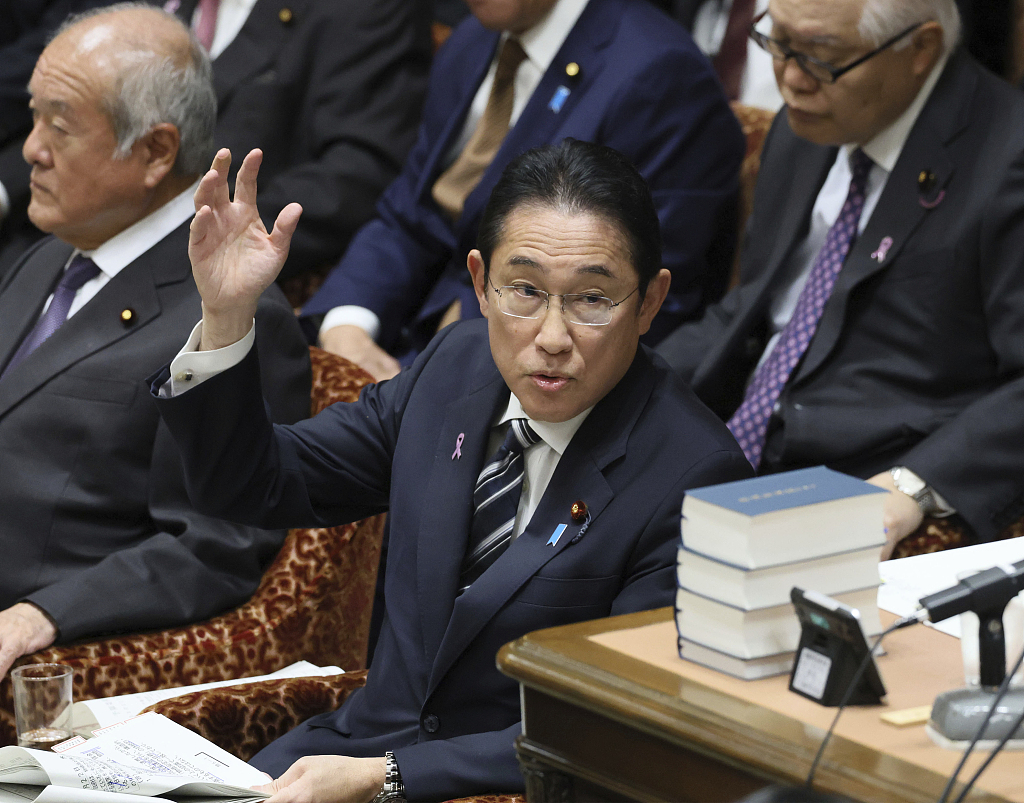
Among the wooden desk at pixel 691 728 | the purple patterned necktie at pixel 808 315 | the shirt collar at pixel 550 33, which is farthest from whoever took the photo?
the shirt collar at pixel 550 33

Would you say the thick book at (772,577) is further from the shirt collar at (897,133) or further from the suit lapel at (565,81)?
the suit lapel at (565,81)

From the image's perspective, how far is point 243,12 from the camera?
13.0 feet

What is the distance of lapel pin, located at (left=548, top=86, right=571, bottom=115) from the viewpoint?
10.8 ft

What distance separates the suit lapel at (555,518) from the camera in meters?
1.86

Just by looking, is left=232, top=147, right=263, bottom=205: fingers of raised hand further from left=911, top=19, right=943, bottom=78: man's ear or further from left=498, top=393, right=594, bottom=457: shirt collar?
left=911, top=19, right=943, bottom=78: man's ear

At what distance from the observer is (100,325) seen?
2635 millimetres

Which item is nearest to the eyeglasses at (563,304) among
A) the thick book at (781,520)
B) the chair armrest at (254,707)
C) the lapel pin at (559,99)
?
the thick book at (781,520)

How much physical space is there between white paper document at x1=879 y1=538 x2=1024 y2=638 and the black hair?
513mm

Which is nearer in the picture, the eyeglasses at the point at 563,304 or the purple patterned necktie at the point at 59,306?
the eyeglasses at the point at 563,304

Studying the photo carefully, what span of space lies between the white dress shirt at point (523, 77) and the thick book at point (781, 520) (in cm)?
213

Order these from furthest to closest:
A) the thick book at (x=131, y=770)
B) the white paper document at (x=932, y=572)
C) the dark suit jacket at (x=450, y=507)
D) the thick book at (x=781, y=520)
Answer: the dark suit jacket at (x=450, y=507) < the thick book at (x=131, y=770) < the white paper document at (x=932, y=572) < the thick book at (x=781, y=520)

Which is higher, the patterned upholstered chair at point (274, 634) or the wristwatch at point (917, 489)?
the wristwatch at point (917, 489)

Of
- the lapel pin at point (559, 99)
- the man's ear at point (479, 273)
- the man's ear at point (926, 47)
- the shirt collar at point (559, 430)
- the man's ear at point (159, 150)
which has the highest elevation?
the man's ear at point (926, 47)

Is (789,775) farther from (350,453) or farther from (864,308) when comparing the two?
(864,308)
